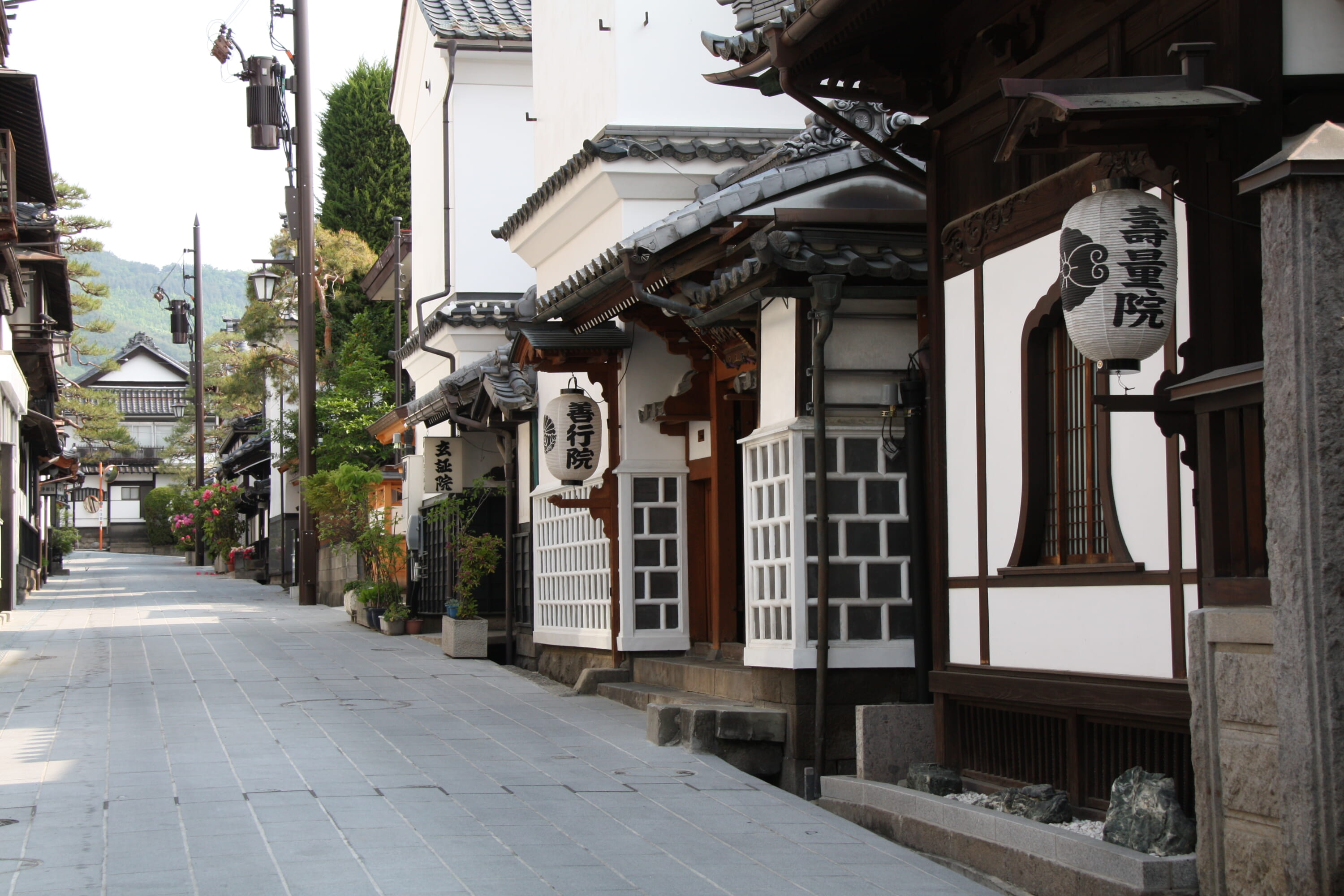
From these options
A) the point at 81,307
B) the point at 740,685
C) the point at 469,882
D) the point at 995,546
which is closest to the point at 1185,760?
the point at 995,546

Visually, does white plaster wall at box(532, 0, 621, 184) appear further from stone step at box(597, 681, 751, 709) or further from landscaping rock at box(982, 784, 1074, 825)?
landscaping rock at box(982, 784, 1074, 825)

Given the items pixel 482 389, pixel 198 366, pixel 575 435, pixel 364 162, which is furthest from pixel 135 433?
pixel 575 435

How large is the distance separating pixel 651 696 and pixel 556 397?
13.7 feet

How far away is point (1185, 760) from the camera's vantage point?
25.1 ft

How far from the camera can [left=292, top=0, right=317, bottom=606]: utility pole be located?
31516 mm

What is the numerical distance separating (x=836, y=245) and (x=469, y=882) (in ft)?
18.4

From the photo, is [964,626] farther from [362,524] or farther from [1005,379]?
[362,524]

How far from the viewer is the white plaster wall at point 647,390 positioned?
1599 centimetres

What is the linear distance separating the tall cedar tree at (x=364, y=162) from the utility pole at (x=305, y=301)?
11641 millimetres

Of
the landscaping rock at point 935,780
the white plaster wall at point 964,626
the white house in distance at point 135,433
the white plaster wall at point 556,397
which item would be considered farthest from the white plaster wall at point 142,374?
the landscaping rock at point 935,780

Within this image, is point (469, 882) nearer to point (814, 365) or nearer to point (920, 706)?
point (920, 706)

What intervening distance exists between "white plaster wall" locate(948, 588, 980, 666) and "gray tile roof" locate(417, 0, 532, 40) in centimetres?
1739

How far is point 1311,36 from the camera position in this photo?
710cm

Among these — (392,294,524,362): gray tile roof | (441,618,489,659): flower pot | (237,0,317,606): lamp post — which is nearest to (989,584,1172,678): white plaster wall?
(441,618,489,659): flower pot
